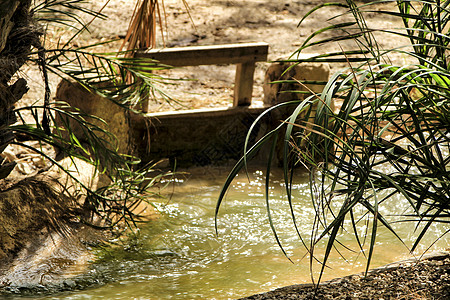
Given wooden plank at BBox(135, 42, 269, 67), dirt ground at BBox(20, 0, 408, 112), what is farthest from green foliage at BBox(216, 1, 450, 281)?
dirt ground at BBox(20, 0, 408, 112)

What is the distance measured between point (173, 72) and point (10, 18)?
4.17 meters

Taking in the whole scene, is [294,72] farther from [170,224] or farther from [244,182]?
[170,224]

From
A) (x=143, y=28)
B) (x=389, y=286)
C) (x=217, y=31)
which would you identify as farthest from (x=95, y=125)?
(x=217, y=31)

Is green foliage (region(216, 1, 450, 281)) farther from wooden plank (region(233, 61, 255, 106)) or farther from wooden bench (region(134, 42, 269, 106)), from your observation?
wooden plank (region(233, 61, 255, 106))

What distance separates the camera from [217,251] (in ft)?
12.2

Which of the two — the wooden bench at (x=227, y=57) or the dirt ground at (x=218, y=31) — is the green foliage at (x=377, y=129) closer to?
the wooden bench at (x=227, y=57)

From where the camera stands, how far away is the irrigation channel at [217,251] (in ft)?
10.1

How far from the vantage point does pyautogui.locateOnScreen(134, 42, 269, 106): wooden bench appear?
15.7 ft

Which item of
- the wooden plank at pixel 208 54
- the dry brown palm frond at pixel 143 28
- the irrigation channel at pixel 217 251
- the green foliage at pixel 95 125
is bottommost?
the irrigation channel at pixel 217 251

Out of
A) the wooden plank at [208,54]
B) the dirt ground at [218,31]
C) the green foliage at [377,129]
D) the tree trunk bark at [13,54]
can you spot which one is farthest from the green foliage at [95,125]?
the dirt ground at [218,31]

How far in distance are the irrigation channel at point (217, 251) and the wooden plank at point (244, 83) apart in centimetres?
81

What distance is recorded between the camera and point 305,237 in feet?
12.9

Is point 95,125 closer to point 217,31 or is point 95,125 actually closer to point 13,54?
point 13,54

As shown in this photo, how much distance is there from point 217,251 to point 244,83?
2020 millimetres
